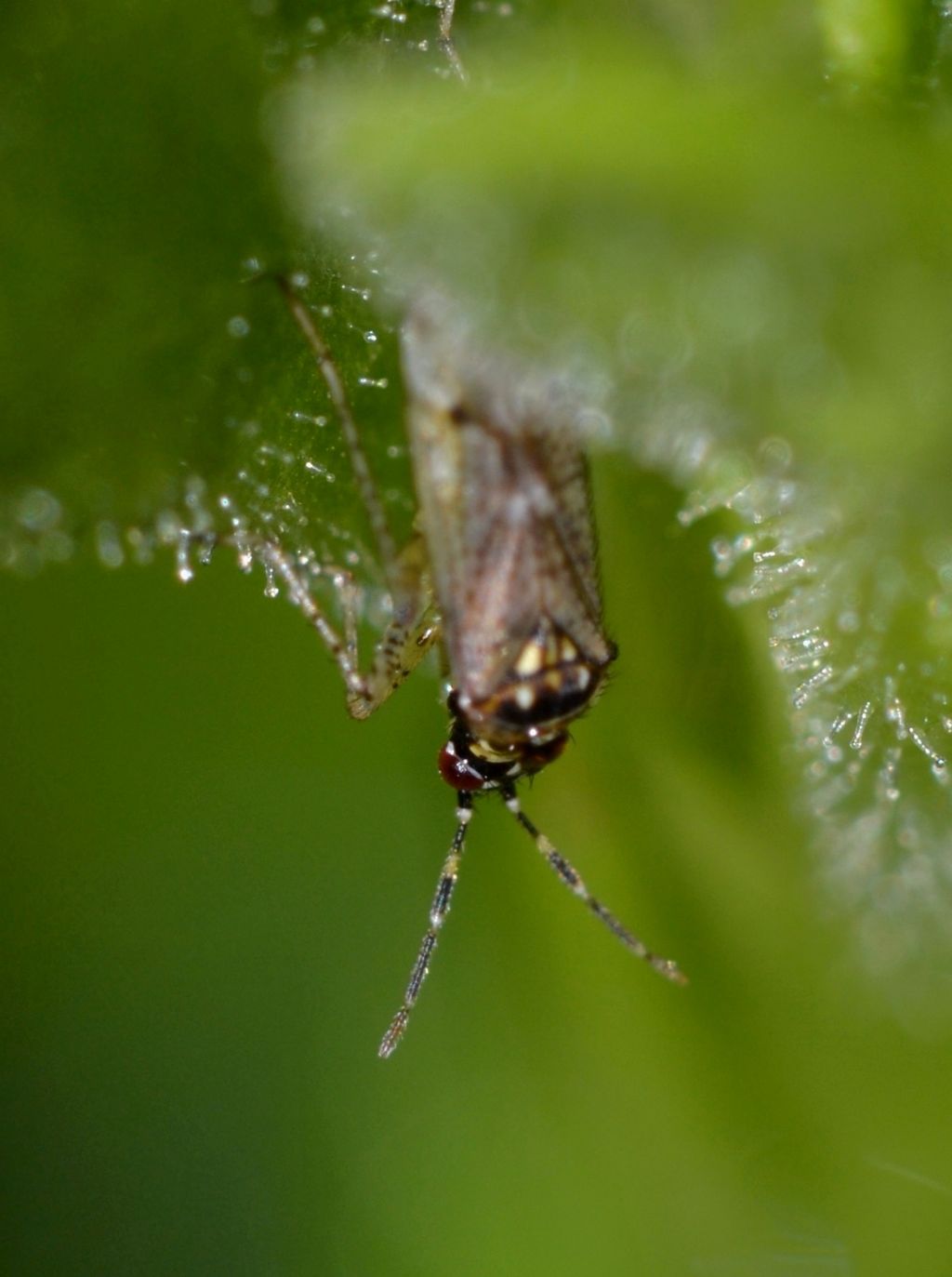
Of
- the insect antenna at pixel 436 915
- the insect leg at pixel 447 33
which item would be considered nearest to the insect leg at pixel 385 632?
the insect antenna at pixel 436 915

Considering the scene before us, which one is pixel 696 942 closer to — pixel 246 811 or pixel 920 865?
pixel 920 865

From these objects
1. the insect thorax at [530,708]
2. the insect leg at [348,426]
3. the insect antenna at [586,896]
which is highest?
the insect leg at [348,426]

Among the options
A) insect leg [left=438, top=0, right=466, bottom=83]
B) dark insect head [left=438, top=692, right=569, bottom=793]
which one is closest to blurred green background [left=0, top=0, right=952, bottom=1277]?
insect leg [left=438, top=0, right=466, bottom=83]

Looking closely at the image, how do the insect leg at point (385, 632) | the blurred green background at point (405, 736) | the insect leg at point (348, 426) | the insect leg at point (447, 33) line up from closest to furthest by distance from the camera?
the blurred green background at point (405, 736)
the insect leg at point (447, 33)
the insect leg at point (348, 426)
the insect leg at point (385, 632)

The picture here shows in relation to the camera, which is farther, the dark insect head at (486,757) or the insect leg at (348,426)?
the dark insect head at (486,757)

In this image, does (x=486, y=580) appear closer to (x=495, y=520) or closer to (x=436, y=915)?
(x=495, y=520)

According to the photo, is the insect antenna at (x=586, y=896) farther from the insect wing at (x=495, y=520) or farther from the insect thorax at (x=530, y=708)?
the insect wing at (x=495, y=520)

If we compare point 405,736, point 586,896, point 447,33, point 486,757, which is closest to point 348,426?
point 447,33
